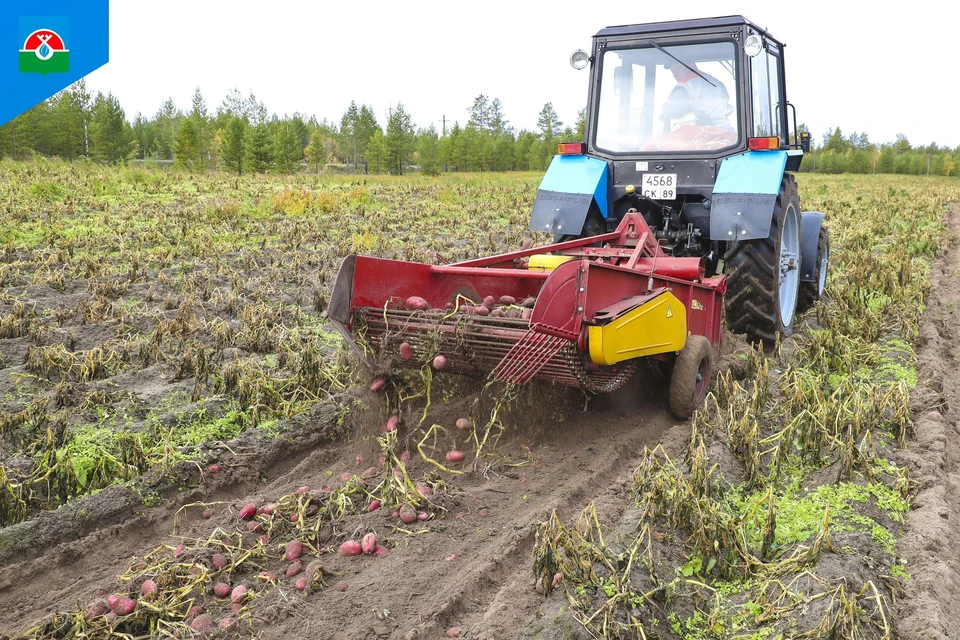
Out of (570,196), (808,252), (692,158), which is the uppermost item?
(692,158)

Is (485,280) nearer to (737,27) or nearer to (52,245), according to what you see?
(737,27)

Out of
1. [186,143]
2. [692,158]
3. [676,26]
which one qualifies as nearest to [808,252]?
[692,158]

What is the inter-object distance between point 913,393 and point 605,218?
95.8 inches

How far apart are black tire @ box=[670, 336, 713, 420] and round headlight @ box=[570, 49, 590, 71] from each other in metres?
2.37

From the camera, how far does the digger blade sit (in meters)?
3.76

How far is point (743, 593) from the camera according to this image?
2.78 metres

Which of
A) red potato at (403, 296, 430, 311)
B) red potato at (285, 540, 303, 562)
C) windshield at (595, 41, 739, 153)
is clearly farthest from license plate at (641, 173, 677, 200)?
red potato at (285, 540, 303, 562)

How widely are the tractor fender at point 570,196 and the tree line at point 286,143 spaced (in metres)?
26.8

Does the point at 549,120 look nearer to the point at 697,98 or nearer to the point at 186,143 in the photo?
the point at 186,143

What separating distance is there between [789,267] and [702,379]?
6.88 ft

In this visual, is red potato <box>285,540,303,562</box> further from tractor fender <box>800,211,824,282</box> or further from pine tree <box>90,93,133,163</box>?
pine tree <box>90,93,133,163</box>

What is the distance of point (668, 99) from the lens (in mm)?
5820

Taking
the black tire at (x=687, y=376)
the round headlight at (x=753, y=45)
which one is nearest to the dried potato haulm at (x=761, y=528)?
the black tire at (x=687, y=376)

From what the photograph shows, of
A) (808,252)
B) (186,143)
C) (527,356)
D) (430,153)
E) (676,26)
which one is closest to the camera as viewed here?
(527,356)
